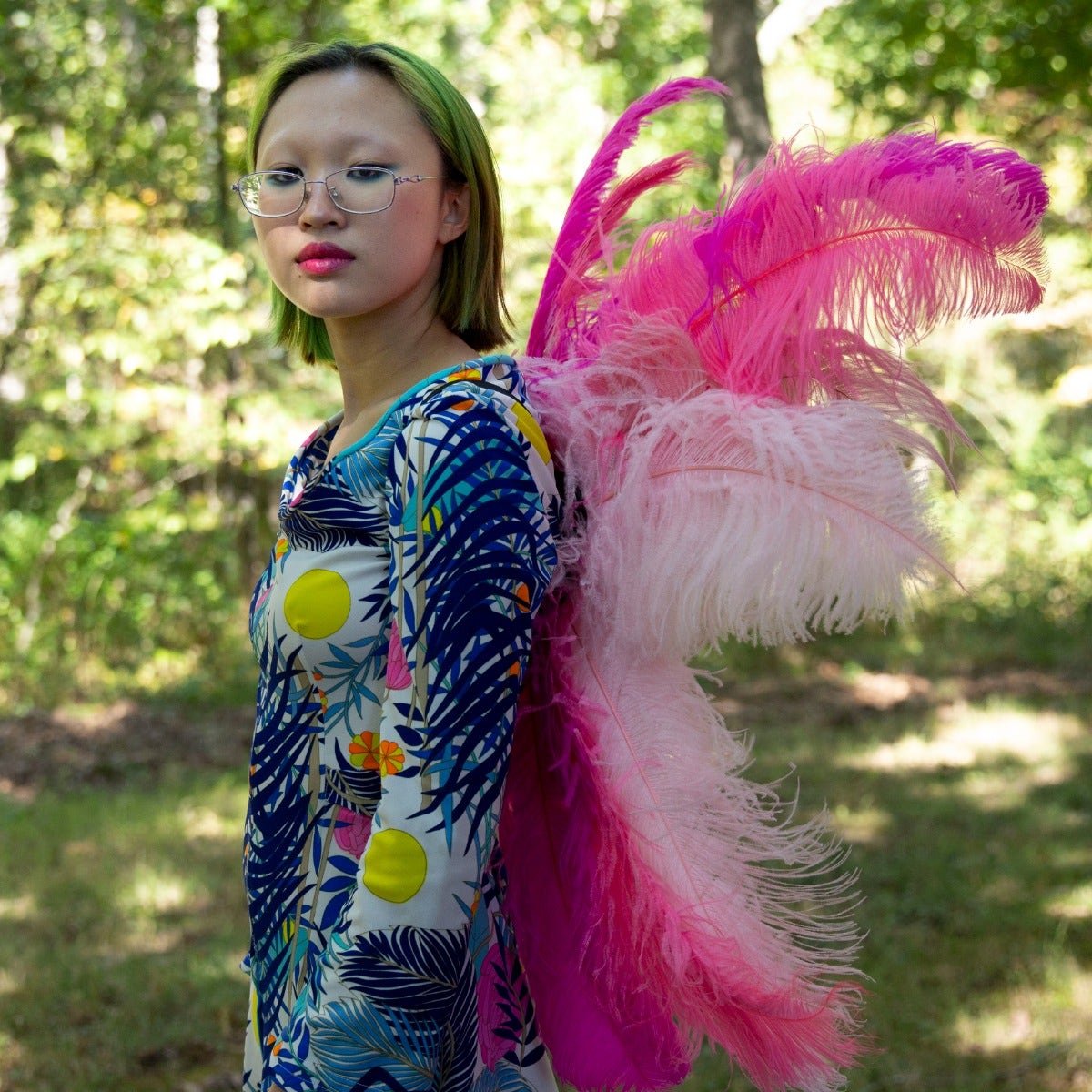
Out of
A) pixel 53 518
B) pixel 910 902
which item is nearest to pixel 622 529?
pixel 910 902

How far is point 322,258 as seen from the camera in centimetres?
136

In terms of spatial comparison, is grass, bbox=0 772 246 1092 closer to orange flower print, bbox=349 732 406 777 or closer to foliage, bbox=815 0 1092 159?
orange flower print, bbox=349 732 406 777

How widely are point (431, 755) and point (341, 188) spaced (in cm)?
63

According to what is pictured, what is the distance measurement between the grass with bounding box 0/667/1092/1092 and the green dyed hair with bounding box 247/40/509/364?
260 cm

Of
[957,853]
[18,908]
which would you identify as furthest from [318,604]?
[957,853]

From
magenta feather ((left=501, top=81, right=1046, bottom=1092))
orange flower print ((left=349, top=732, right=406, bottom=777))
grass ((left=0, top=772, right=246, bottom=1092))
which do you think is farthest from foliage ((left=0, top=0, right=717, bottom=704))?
orange flower print ((left=349, top=732, right=406, bottom=777))

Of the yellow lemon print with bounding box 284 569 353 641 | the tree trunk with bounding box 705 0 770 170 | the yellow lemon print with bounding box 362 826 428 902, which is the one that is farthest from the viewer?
the tree trunk with bounding box 705 0 770 170

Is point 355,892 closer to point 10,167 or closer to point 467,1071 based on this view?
point 467,1071

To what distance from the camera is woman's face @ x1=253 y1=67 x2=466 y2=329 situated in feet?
4.39

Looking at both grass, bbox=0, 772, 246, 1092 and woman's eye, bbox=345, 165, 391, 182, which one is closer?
woman's eye, bbox=345, 165, 391, 182

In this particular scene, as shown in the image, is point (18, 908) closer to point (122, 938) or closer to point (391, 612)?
point (122, 938)

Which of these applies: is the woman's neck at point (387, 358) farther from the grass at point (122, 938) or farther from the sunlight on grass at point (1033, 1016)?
the sunlight on grass at point (1033, 1016)

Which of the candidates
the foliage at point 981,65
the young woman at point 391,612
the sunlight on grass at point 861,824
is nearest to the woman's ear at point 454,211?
the young woman at point 391,612

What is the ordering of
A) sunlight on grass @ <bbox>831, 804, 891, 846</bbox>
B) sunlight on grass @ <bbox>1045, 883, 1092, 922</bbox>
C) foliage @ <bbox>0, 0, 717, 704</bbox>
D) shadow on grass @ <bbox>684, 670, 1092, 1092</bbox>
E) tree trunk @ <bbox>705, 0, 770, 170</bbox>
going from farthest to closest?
tree trunk @ <bbox>705, 0, 770, 170</bbox> < foliage @ <bbox>0, 0, 717, 704</bbox> < sunlight on grass @ <bbox>831, 804, 891, 846</bbox> < sunlight on grass @ <bbox>1045, 883, 1092, 922</bbox> < shadow on grass @ <bbox>684, 670, 1092, 1092</bbox>
